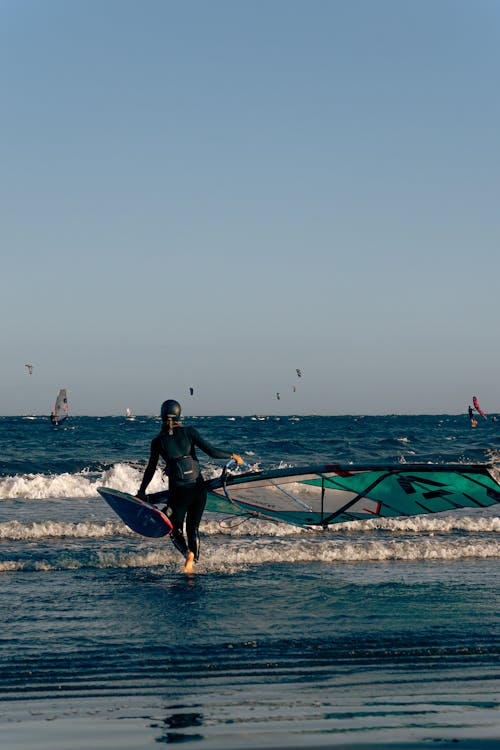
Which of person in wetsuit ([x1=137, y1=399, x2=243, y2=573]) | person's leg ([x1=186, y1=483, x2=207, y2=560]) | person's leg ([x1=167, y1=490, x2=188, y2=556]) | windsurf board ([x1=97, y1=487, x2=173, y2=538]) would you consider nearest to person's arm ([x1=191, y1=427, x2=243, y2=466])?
person in wetsuit ([x1=137, y1=399, x2=243, y2=573])

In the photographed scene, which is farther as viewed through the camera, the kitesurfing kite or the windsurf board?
the kitesurfing kite

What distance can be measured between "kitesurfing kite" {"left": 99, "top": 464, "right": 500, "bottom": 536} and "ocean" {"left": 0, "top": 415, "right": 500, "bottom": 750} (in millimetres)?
510

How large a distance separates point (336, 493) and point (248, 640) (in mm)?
4463

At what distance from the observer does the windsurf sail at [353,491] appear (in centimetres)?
957

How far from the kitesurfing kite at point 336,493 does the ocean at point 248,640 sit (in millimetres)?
510

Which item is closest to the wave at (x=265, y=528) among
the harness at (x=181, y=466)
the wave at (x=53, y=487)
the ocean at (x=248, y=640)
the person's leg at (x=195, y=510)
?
the ocean at (x=248, y=640)

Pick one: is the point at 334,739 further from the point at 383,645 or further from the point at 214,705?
the point at 383,645

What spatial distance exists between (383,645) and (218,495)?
15.2 feet

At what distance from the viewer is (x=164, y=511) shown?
9117 mm

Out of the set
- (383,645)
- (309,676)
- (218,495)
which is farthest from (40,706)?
(218,495)

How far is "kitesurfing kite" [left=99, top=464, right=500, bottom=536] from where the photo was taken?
30.8ft

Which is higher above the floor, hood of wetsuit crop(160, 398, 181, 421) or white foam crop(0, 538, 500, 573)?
hood of wetsuit crop(160, 398, 181, 421)

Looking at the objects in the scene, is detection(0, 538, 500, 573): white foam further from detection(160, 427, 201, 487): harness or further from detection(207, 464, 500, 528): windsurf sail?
detection(160, 427, 201, 487): harness

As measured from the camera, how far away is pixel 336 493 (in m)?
10.4
